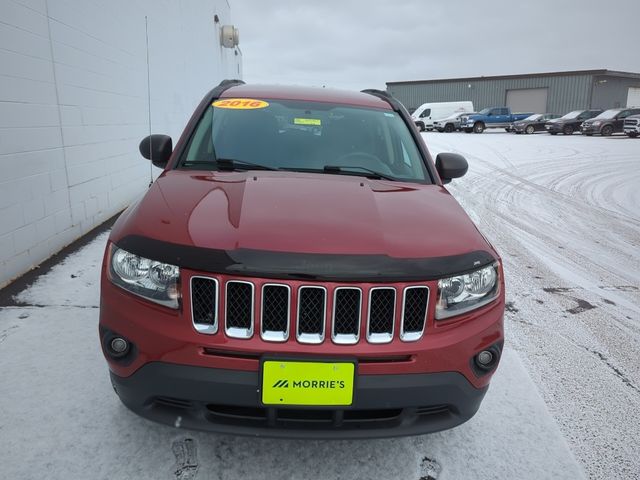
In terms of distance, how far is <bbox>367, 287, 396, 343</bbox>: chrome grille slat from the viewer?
185cm

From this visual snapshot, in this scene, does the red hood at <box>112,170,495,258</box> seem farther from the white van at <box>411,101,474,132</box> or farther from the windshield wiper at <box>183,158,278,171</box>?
the white van at <box>411,101,474,132</box>

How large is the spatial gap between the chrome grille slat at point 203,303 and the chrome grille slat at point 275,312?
0.63 ft

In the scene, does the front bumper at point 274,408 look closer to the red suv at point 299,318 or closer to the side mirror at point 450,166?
the red suv at point 299,318

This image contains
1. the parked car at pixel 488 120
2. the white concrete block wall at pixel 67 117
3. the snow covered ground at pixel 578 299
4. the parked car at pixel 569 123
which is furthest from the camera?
the parked car at pixel 488 120

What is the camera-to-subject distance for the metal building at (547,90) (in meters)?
45.1

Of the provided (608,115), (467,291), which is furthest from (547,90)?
(467,291)

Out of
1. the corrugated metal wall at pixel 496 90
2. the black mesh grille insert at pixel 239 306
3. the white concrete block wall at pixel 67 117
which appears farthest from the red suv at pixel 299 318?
the corrugated metal wall at pixel 496 90

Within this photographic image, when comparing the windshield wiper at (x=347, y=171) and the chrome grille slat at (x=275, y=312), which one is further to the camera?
the windshield wiper at (x=347, y=171)

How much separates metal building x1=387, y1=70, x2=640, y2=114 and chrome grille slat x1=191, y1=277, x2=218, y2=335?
168ft

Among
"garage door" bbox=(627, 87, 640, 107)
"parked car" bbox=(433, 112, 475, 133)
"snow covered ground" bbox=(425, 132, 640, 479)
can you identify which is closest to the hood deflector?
"snow covered ground" bbox=(425, 132, 640, 479)

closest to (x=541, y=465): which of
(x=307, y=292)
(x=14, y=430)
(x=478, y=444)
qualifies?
(x=478, y=444)

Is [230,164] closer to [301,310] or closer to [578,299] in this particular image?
[301,310]

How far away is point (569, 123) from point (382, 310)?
31877 mm

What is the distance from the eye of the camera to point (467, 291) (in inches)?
79.9
